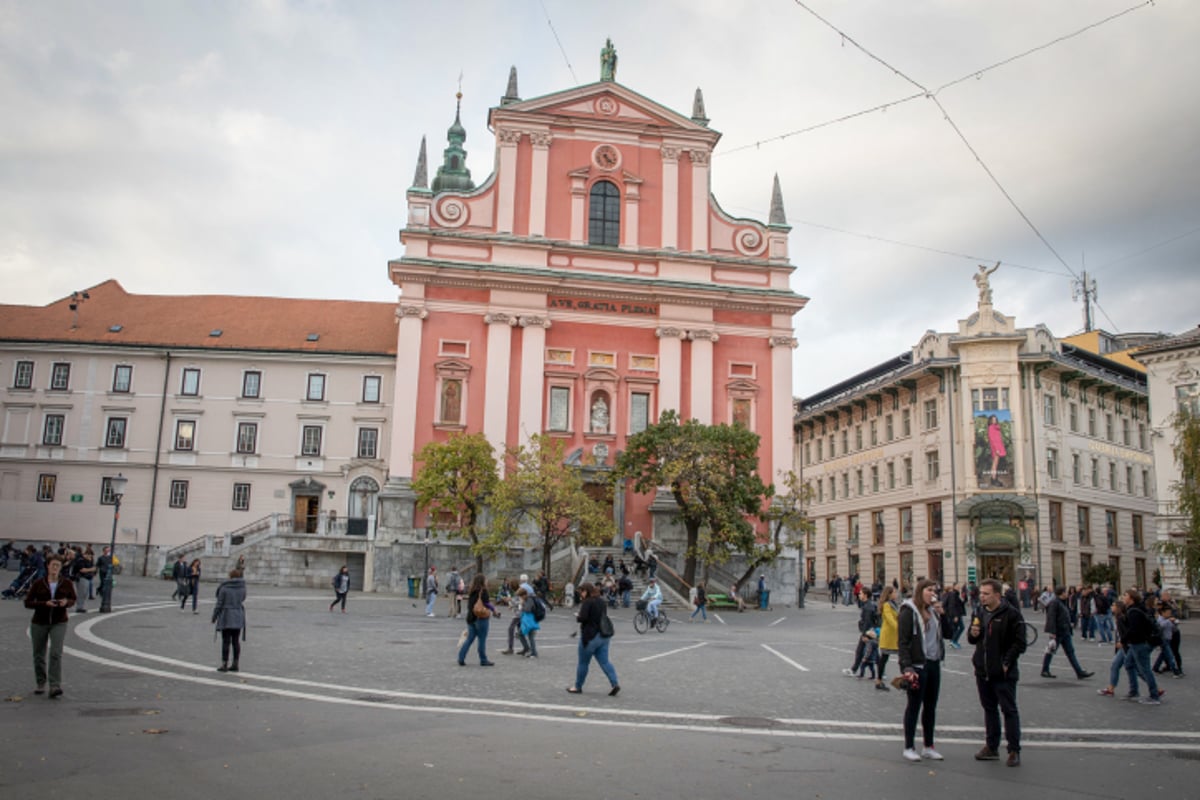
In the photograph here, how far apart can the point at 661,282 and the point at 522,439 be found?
385 inches

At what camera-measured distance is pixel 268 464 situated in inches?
1865

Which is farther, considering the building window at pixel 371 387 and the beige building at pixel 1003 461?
the building window at pixel 371 387

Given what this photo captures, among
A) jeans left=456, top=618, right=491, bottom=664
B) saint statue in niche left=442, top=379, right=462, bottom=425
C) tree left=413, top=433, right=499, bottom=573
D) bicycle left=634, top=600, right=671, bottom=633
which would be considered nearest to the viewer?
jeans left=456, top=618, right=491, bottom=664

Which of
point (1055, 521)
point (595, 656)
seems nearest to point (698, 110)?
point (1055, 521)

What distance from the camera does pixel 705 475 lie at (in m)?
35.2

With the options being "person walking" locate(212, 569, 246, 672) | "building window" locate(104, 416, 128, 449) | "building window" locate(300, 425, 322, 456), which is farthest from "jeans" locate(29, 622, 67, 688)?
"building window" locate(104, 416, 128, 449)

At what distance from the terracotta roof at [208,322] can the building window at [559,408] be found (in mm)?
10392

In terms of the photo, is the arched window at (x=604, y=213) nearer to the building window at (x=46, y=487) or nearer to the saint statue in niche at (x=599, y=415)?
the saint statue in niche at (x=599, y=415)

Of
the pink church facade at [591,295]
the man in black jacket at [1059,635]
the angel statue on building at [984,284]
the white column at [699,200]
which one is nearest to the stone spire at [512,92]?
the pink church facade at [591,295]

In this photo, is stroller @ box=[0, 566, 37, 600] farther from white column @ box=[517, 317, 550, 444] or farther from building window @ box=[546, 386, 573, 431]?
building window @ box=[546, 386, 573, 431]

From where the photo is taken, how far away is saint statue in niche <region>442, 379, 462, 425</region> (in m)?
42.3

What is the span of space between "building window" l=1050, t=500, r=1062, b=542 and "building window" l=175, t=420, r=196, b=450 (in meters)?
44.4

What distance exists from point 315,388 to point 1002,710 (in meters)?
44.0

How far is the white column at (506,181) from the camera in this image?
44.1 metres
